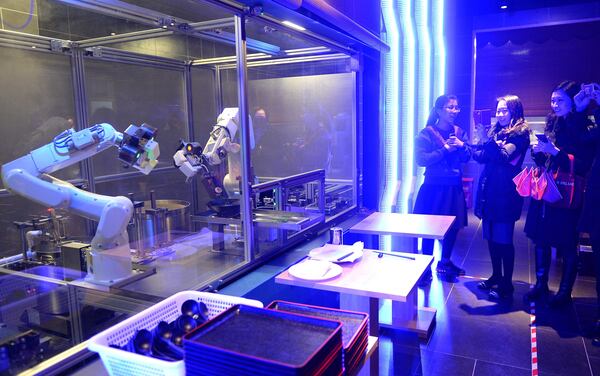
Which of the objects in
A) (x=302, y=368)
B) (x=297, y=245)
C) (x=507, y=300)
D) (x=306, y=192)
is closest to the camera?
(x=302, y=368)

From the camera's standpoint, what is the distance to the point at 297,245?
10.5ft

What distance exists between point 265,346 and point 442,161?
3130 millimetres

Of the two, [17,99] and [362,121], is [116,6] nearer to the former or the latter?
[17,99]

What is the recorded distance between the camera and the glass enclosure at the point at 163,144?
6.65ft

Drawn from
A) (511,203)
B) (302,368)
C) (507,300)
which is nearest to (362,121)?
(511,203)

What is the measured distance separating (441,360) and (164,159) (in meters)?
2.82

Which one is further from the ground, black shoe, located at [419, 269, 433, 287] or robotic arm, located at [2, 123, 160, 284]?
robotic arm, located at [2, 123, 160, 284]

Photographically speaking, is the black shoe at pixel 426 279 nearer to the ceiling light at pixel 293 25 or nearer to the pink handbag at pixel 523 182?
the pink handbag at pixel 523 182

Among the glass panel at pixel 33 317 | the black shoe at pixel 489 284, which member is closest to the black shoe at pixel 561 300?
the black shoe at pixel 489 284

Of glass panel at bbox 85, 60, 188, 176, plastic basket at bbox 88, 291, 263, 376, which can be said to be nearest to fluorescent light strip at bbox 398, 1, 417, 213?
glass panel at bbox 85, 60, 188, 176

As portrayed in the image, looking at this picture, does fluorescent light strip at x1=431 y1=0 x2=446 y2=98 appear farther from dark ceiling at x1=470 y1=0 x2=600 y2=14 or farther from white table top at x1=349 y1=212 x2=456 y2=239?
dark ceiling at x1=470 y1=0 x2=600 y2=14

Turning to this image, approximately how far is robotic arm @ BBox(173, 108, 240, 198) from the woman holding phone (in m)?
2.21

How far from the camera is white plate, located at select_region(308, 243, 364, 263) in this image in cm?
228

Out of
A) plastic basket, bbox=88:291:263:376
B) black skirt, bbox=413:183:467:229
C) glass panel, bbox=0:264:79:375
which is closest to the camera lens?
plastic basket, bbox=88:291:263:376
